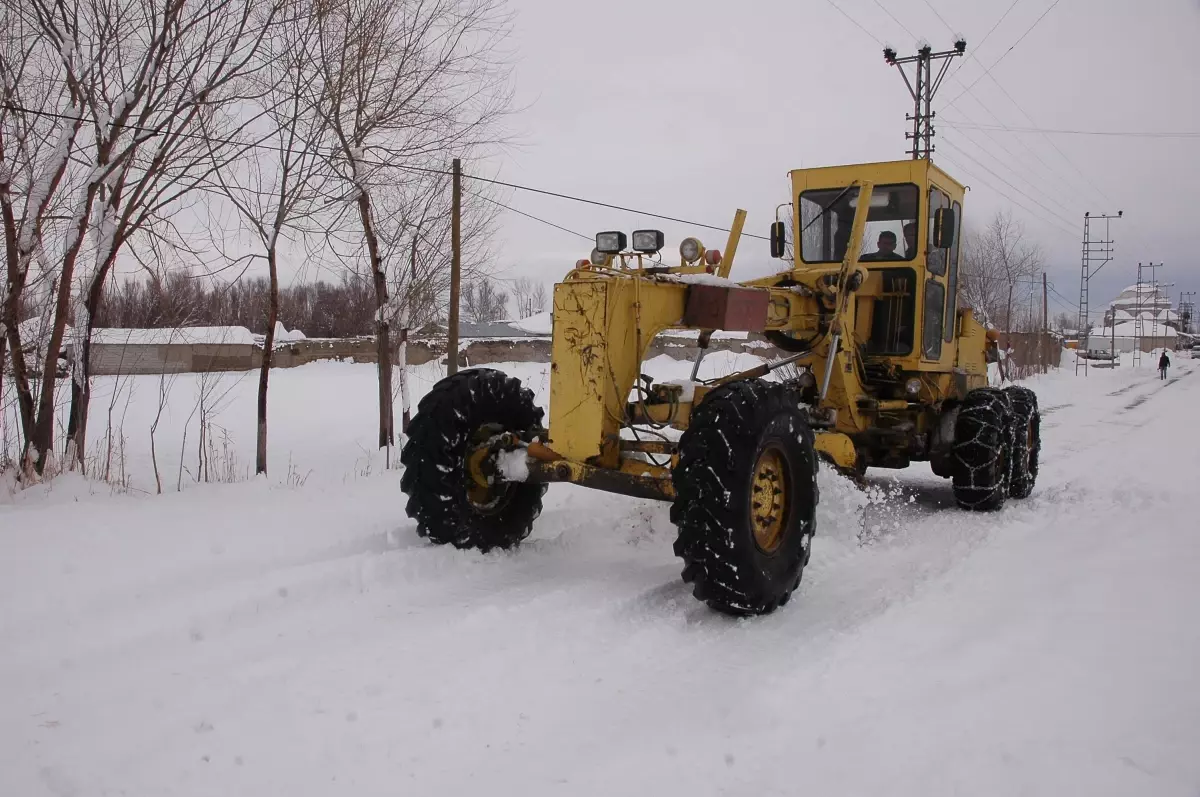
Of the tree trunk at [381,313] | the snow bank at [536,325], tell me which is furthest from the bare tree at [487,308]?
the tree trunk at [381,313]

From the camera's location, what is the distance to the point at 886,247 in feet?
25.5

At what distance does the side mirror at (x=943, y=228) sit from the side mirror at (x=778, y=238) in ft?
4.17

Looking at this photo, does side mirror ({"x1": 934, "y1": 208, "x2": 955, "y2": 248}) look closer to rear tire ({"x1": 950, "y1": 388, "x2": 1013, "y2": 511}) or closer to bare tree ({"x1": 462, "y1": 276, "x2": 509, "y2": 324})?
rear tire ({"x1": 950, "y1": 388, "x2": 1013, "y2": 511})

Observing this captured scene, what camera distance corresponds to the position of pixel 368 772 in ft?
9.88

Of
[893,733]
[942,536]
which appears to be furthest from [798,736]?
[942,536]

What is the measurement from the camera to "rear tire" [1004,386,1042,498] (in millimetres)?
8375

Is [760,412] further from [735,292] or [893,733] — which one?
[893,733]

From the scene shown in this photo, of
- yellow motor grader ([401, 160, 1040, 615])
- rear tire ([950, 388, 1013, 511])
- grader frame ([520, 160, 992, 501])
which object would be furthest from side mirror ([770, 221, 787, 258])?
rear tire ([950, 388, 1013, 511])

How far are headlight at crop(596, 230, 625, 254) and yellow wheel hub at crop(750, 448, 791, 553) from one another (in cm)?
151

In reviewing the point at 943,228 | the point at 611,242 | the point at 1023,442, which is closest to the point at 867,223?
the point at 943,228

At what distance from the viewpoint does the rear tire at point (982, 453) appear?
7738 millimetres

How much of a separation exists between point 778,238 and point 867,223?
86 centimetres

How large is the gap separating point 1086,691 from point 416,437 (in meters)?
→ 3.95

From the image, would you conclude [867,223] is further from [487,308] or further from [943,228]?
[487,308]
